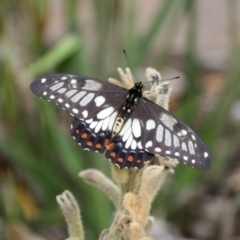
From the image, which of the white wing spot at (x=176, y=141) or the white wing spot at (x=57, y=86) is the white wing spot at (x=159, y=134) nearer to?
the white wing spot at (x=176, y=141)

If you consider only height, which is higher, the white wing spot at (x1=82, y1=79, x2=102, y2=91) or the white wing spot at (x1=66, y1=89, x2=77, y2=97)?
the white wing spot at (x1=82, y1=79, x2=102, y2=91)

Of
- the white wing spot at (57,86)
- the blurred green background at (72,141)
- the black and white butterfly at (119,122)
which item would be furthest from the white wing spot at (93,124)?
the blurred green background at (72,141)

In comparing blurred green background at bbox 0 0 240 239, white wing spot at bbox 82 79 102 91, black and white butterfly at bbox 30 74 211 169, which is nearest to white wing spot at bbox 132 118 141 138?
black and white butterfly at bbox 30 74 211 169

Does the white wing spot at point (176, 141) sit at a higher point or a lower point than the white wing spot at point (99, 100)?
lower

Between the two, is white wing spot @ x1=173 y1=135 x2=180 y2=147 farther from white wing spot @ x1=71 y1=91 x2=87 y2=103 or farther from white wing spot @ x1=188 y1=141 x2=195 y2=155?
white wing spot @ x1=71 y1=91 x2=87 y2=103

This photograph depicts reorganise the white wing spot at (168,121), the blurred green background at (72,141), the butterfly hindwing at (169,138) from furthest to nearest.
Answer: the blurred green background at (72,141), the white wing spot at (168,121), the butterfly hindwing at (169,138)

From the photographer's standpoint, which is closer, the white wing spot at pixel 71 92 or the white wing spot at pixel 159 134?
the white wing spot at pixel 159 134

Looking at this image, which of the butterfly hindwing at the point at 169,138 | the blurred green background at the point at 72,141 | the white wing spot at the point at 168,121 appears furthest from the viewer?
the blurred green background at the point at 72,141

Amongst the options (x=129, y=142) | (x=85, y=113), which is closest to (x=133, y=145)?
(x=129, y=142)

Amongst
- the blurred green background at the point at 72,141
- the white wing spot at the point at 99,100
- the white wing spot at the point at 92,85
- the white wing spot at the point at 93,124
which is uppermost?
the blurred green background at the point at 72,141

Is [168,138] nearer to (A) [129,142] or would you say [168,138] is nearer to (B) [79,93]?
(A) [129,142]
